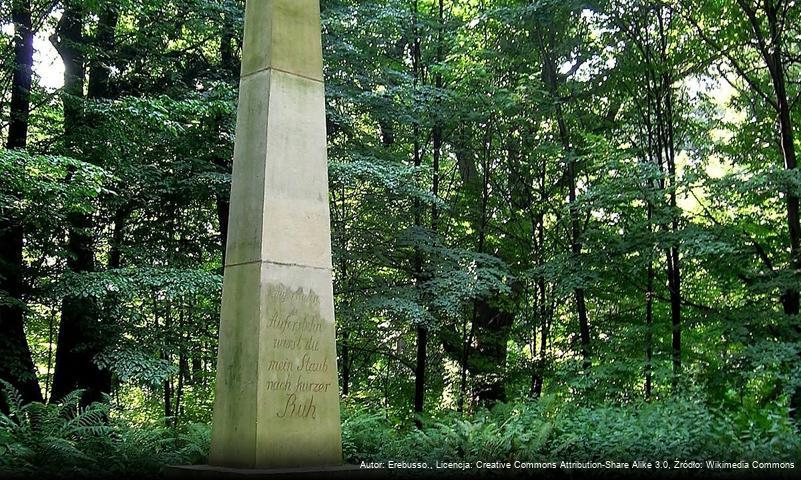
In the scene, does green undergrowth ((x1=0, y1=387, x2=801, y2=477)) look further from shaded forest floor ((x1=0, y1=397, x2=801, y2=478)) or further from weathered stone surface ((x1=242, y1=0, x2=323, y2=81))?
weathered stone surface ((x1=242, y1=0, x2=323, y2=81))

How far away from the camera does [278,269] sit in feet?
21.0

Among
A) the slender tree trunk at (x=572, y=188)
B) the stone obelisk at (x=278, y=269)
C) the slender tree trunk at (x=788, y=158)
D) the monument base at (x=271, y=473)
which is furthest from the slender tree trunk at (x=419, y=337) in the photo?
the monument base at (x=271, y=473)

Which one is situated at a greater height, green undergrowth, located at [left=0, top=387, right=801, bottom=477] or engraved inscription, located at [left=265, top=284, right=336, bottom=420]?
engraved inscription, located at [left=265, top=284, right=336, bottom=420]

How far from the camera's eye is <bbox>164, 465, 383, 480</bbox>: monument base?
5.55 m

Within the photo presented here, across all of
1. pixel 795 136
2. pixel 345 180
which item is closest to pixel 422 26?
pixel 345 180

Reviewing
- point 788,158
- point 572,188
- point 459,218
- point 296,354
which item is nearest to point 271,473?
point 296,354

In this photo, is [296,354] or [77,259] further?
[77,259]

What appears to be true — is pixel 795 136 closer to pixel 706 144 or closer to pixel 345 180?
pixel 706 144

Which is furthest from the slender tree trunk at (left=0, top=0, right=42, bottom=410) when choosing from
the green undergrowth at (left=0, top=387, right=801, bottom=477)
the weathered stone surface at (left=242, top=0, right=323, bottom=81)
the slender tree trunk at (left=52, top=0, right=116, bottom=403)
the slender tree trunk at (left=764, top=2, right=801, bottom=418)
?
the slender tree trunk at (left=764, top=2, right=801, bottom=418)

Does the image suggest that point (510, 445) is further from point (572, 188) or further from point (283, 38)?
point (572, 188)

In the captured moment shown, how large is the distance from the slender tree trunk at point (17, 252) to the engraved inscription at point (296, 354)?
6773 mm

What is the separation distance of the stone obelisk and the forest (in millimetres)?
1677

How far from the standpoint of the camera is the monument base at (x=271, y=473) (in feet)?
18.2

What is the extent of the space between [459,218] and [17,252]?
8108mm
